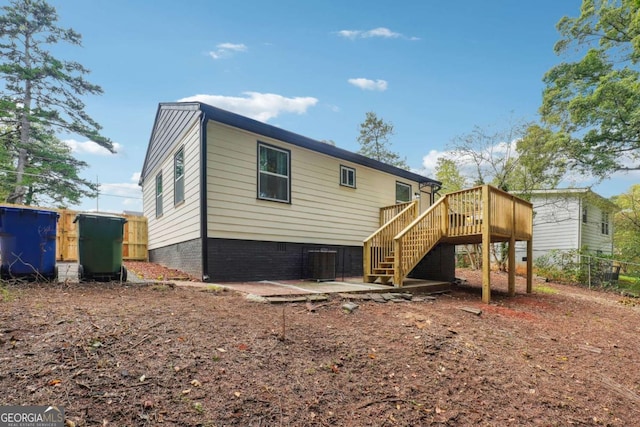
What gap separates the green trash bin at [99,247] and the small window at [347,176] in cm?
601

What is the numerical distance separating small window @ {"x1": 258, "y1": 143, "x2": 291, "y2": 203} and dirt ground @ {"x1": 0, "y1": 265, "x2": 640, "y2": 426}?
138 inches

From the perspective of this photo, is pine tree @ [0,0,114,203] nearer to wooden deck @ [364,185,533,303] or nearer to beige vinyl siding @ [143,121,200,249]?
beige vinyl siding @ [143,121,200,249]

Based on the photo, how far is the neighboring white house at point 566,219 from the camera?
54.2ft

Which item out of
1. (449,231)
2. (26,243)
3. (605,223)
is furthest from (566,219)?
(26,243)

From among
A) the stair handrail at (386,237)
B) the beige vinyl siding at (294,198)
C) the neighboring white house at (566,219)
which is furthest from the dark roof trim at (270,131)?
the neighboring white house at (566,219)

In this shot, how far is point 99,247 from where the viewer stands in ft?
18.9

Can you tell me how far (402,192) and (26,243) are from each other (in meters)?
10.4

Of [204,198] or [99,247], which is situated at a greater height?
[204,198]

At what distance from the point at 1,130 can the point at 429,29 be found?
2106 centimetres

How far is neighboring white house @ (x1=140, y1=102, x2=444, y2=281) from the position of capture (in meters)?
7.14

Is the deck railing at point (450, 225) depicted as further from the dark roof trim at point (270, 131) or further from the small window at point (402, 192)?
the small window at point (402, 192)

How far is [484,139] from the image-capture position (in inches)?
598

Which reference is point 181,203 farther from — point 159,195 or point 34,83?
point 34,83

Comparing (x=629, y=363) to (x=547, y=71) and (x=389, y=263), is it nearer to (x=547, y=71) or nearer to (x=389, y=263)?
(x=389, y=263)
